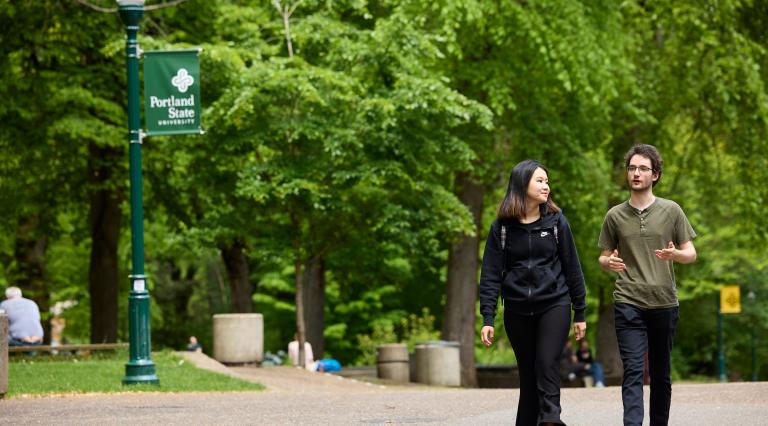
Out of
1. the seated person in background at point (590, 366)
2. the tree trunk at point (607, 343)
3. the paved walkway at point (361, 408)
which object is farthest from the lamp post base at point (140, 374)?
the tree trunk at point (607, 343)

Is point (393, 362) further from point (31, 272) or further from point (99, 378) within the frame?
point (31, 272)

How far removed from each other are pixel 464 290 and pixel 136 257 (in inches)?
507

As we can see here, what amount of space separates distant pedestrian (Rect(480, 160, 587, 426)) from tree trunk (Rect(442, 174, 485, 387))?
20.2 metres

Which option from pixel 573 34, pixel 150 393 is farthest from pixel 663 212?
pixel 573 34

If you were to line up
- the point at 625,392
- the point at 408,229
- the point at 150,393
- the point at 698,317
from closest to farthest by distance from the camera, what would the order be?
1. the point at 625,392
2. the point at 150,393
3. the point at 408,229
4. the point at 698,317

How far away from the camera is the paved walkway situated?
11.3 metres

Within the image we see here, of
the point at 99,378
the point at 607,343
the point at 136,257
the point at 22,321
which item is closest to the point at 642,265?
the point at 136,257

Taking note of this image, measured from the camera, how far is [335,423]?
11.0 meters

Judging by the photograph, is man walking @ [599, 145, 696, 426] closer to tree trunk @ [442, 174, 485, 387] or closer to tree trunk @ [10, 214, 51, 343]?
tree trunk @ [442, 174, 485, 387]

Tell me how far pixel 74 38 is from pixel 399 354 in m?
8.59

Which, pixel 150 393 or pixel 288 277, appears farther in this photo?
pixel 288 277

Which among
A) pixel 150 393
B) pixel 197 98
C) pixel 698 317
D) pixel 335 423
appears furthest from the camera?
pixel 698 317

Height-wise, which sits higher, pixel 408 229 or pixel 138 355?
pixel 408 229

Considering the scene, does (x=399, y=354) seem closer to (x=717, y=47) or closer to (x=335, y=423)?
(x=717, y=47)
